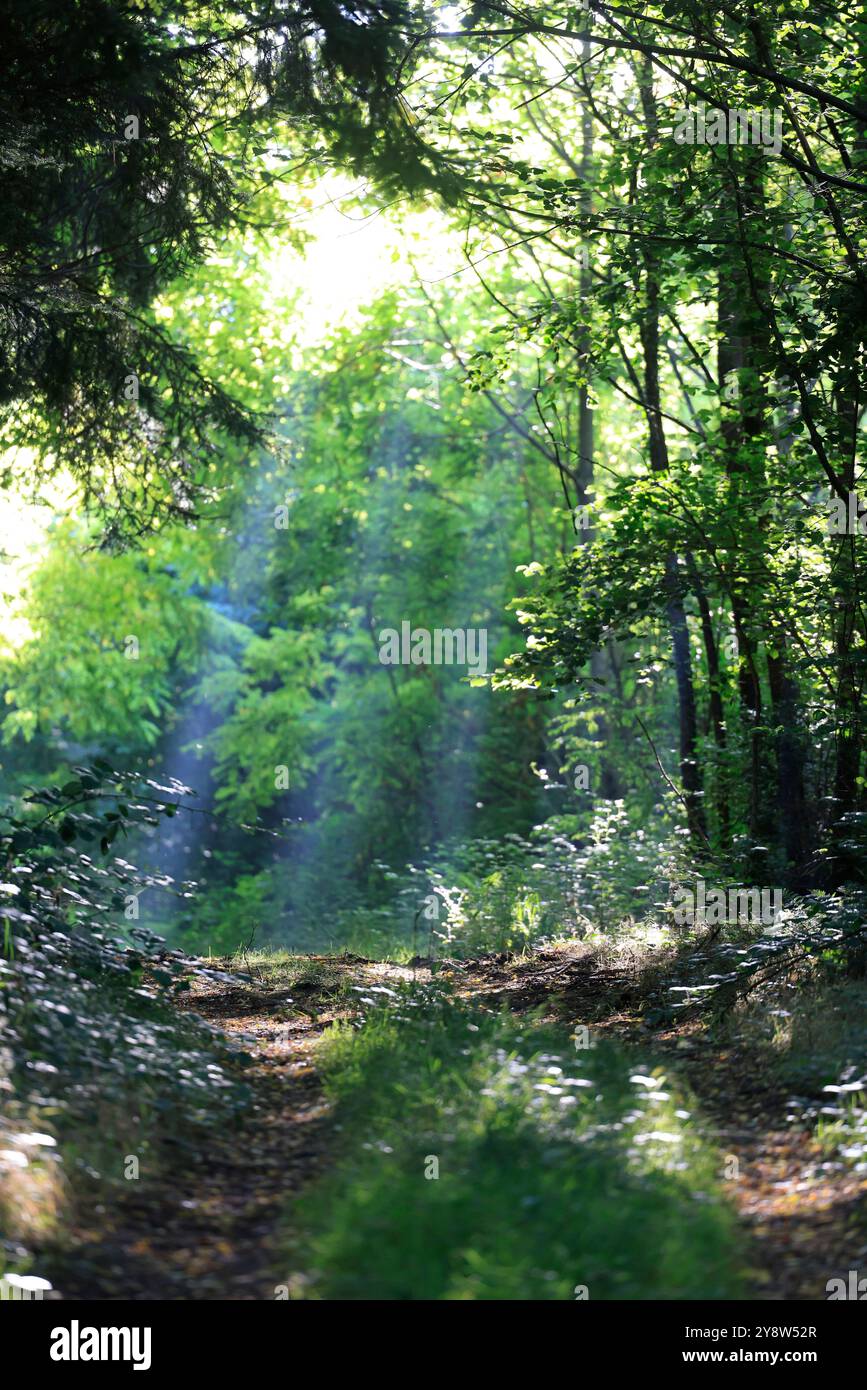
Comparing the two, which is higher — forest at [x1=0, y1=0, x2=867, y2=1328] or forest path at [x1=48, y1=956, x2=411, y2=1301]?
forest at [x1=0, y1=0, x2=867, y2=1328]

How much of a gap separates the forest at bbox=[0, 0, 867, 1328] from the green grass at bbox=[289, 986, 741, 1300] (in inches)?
0.7

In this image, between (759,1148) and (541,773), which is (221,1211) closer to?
(759,1148)

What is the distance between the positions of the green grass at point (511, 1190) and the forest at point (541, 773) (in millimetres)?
18

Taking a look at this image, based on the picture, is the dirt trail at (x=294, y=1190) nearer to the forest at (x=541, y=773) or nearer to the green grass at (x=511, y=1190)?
the forest at (x=541, y=773)

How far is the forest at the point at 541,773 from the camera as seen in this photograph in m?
4.21

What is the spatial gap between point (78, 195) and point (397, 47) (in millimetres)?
3006

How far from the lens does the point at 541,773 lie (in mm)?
14680

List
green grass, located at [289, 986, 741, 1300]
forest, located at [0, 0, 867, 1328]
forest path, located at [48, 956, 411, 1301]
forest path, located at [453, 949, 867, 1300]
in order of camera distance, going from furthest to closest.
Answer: forest, located at [0, 0, 867, 1328] → forest path, located at [453, 949, 867, 1300] → forest path, located at [48, 956, 411, 1301] → green grass, located at [289, 986, 741, 1300]

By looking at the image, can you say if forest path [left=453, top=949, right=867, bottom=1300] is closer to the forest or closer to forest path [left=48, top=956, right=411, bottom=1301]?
the forest

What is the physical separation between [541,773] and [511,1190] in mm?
10604

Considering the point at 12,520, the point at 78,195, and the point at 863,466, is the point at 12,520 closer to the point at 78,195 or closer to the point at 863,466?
the point at 78,195

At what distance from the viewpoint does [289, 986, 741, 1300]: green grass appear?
3.66m

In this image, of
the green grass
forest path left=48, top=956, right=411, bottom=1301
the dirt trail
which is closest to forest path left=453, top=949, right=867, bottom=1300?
the dirt trail

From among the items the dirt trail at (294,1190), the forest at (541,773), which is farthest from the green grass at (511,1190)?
the dirt trail at (294,1190)
